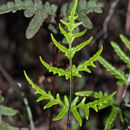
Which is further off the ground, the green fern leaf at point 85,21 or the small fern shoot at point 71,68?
the green fern leaf at point 85,21

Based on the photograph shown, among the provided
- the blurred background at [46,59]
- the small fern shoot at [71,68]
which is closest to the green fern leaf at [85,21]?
the small fern shoot at [71,68]

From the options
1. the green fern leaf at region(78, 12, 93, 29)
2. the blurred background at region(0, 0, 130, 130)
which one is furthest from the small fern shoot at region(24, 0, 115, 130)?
the blurred background at region(0, 0, 130, 130)

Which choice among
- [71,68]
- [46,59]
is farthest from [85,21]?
[46,59]

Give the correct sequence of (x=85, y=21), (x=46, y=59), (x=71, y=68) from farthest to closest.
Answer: (x=46, y=59), (x=85, y=21), (x=71, y=68)

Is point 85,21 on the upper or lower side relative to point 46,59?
upper

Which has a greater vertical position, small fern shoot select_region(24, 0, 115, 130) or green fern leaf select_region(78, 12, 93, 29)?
green fern leaf select_region(78, 12, 93, 29)

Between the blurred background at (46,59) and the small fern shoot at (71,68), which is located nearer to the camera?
the small fern shoot at (71,68)

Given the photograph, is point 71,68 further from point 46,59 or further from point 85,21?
point 46,59

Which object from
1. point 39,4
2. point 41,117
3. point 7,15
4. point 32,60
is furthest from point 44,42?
point 39,4

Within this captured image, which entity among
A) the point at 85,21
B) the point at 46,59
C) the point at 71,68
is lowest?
the point at 46,59

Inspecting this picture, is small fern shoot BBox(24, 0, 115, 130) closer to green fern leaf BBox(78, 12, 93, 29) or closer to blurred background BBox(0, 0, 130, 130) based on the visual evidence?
green fern leaf BBox(78, 12, 93, 29)

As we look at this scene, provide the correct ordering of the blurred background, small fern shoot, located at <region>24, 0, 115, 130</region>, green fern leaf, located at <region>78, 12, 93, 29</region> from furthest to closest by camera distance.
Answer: the blurred background < green fern leaf, located at <region>78, 12, 93, 29</region> < small fern shoot, located at <region>24, 0, 115, 130</region>

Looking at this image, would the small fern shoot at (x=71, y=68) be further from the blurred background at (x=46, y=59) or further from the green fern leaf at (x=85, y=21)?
the blurred background at (x=46, y=59)

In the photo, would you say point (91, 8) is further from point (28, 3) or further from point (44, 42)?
point (44, 42)
